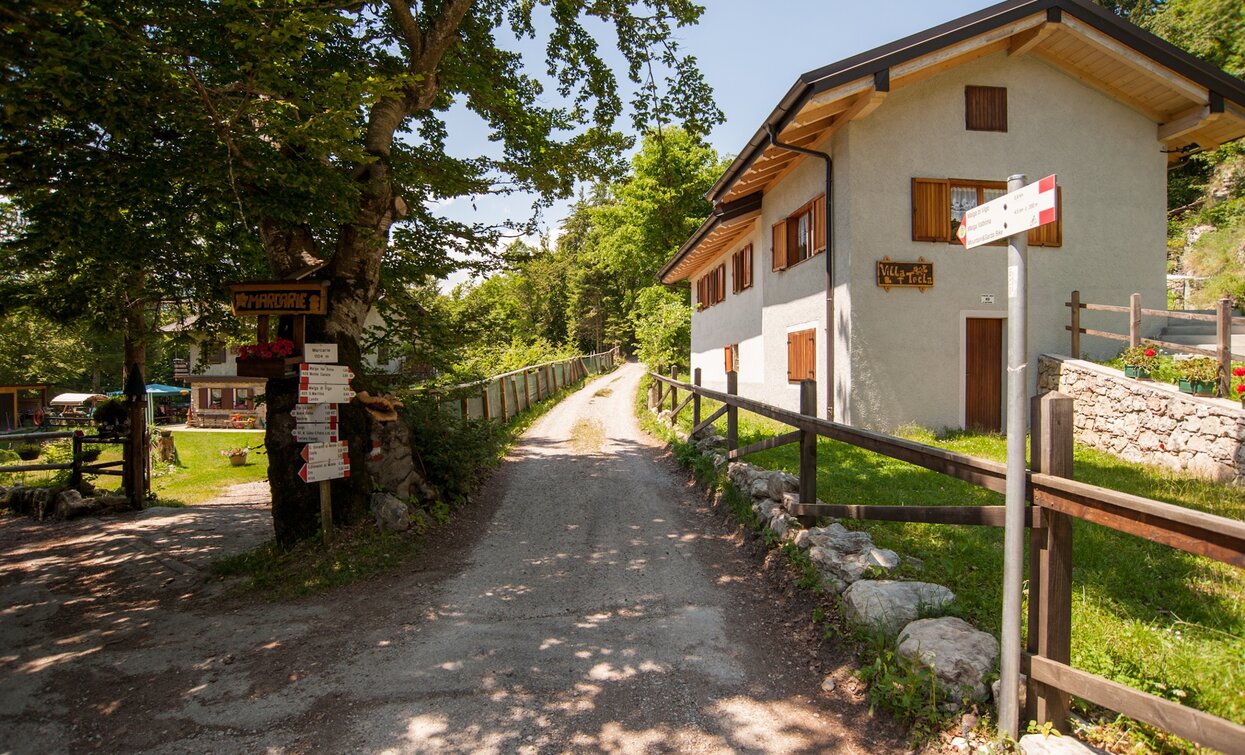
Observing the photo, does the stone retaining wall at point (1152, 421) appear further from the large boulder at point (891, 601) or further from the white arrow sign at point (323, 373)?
the white arrow sign at point (323, 373)

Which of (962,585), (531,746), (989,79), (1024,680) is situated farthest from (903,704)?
(989,79)

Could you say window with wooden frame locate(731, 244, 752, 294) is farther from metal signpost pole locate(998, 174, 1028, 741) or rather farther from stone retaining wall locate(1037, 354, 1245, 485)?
metal signpost pole locate(998, 174, 1028, 741)

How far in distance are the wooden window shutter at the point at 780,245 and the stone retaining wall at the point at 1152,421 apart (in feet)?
17.5

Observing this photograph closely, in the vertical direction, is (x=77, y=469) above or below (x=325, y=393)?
below

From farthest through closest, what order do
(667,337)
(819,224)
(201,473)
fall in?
(667,337)
(201,473)
(819,224)

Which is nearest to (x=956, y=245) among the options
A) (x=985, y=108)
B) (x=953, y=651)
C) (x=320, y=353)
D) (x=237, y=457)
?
(x=985, y=108)

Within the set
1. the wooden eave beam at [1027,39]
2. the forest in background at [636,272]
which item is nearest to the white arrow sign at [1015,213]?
the forest in background at [636,272]

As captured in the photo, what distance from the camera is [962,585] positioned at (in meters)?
4.19

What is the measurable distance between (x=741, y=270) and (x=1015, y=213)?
15141 mm

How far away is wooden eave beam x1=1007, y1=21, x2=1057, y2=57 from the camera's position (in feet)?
33.3

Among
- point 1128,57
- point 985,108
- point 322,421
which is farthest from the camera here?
point 985,108

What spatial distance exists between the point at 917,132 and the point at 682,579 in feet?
30.9

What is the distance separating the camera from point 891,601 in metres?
3.86

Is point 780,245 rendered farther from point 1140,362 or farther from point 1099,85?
point 1140,362
